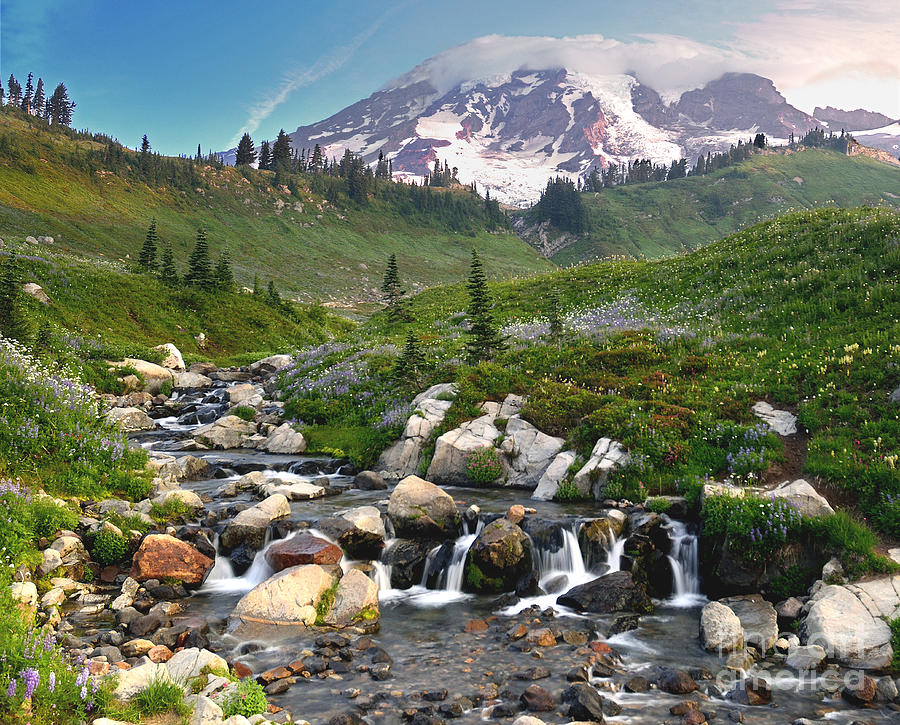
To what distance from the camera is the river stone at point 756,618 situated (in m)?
8.64

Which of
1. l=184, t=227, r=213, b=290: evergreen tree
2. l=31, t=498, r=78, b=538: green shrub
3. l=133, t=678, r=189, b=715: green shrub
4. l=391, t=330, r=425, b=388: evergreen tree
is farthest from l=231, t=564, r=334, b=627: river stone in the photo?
l=184, t=227, r=213, b=290: evergreen tree

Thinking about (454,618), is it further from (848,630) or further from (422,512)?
(848,630)

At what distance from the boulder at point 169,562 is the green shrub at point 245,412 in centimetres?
1438

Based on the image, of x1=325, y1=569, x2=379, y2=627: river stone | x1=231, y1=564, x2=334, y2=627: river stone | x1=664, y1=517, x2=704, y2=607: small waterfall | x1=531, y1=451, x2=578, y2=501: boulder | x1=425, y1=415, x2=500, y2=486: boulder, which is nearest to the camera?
x1=231, y1=564, x2=334, y2=627: river stone

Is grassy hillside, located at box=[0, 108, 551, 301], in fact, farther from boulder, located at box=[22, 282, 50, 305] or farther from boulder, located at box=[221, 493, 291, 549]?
boulder, located at box=[221, 493, 291, 549]

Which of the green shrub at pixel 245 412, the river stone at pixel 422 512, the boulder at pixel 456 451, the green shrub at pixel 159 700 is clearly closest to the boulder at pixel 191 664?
the green shrub at pixel 159 700

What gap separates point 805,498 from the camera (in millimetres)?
10750

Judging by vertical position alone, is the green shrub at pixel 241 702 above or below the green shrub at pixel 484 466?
below

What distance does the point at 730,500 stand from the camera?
11422mm

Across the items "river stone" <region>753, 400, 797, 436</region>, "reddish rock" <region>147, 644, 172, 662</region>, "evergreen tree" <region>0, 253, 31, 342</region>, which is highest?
"evergreen tree" <region>0, 253, 31, 342</region>

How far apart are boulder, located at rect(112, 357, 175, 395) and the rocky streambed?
59.9ft

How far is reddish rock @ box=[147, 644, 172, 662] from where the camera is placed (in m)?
7.97

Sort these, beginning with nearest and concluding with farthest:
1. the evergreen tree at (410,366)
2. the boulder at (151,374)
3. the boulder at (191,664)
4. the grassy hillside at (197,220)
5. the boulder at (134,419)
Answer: the boulder at (191,664)
the evergreen tree at (410,366)
the boulder at (134,419)
the boulder at (151,374)
the grassy hillside at (197,220)

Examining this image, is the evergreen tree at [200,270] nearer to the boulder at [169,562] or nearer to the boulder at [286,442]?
the boulder at [286,442]
